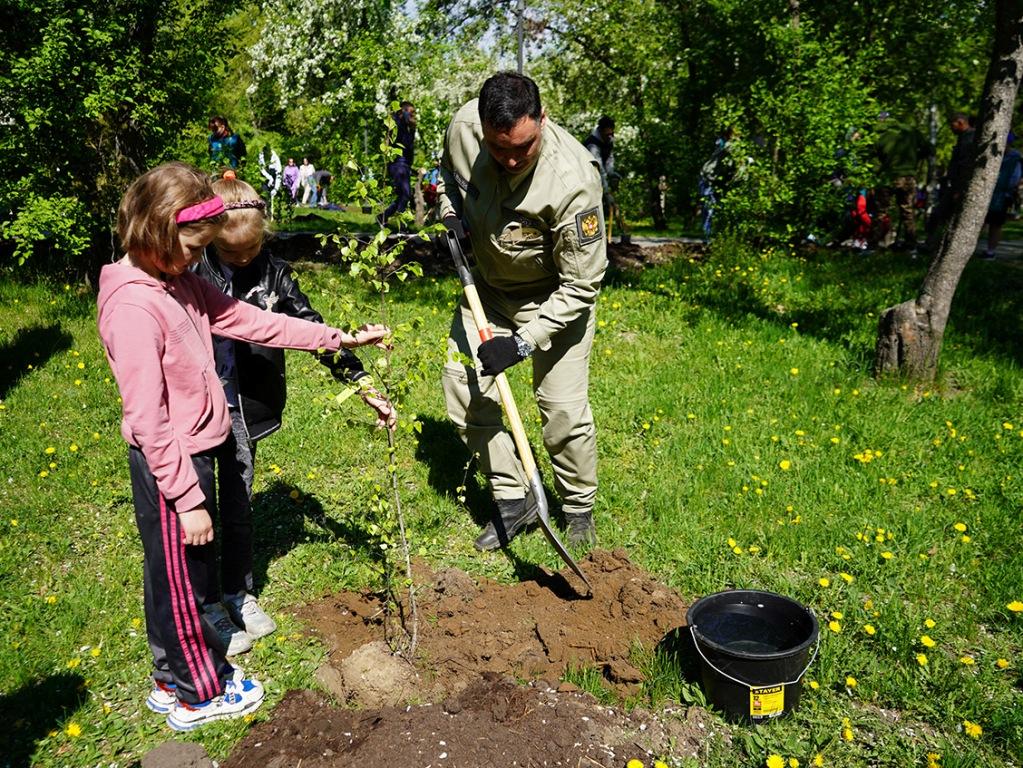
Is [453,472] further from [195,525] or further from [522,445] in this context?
[195,525]

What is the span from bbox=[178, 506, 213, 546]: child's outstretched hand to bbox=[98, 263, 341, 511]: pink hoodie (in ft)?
0.10

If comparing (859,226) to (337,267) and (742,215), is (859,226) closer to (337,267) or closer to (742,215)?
(742,215)

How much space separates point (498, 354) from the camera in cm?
362

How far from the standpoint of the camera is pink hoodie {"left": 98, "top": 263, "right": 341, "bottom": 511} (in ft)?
8.44

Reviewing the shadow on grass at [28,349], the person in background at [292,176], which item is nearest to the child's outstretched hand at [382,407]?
the shadow on grass at [28,349]

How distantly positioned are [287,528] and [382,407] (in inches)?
61.9

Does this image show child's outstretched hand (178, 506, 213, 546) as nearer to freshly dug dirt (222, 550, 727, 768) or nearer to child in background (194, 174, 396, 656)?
child in background (194, 174, 396, 656)

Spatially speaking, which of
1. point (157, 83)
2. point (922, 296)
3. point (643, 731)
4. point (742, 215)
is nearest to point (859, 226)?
point (742, 215)

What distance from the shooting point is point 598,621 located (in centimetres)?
361

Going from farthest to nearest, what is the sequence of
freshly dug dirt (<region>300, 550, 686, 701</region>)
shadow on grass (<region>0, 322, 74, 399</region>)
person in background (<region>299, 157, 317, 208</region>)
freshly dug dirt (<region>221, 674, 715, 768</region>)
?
1. person in background (<region>299, 157, 317, 208</region>)
2. shadow on grass (<region>0, 322, 74, 399</region>)
3. freshly dug dirt (<region>300, 550, 686, 701</region>)
4. freshly dug dirt (<region>221, 674, 715, 768</region>)

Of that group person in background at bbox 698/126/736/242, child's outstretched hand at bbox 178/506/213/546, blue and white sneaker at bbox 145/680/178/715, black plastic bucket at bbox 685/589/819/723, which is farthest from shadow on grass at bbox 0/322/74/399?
person in background at bbox 698/126/736/242

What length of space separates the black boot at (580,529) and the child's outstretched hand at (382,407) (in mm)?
1357

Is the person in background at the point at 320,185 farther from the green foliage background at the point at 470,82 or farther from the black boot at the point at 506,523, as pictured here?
the black boot at the point at 506,523

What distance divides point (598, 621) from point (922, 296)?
4.19 meters
